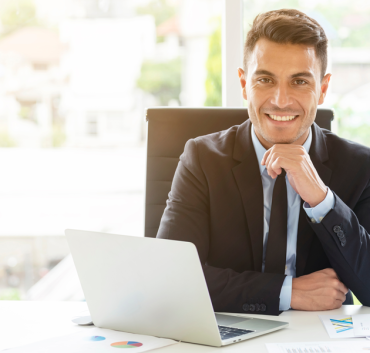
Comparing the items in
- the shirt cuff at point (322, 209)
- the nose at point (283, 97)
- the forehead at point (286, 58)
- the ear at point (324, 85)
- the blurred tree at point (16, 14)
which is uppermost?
the blurred tree at point (16, 14)

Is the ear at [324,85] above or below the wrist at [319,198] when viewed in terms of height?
above

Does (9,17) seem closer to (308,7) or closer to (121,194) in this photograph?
(121,194)

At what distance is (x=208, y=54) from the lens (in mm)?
2301

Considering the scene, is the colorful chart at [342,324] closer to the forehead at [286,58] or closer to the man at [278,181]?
the man at [278,181]

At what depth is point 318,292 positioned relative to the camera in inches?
42.6

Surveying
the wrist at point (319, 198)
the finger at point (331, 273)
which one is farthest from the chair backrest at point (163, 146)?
the finger at point (331, 273)

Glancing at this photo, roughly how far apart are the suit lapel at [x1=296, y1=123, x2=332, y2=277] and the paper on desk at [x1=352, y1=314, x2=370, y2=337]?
333 mm

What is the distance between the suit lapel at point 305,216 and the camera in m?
1.32

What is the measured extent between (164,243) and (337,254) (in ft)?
1.93

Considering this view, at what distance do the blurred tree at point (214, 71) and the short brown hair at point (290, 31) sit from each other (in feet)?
2.61

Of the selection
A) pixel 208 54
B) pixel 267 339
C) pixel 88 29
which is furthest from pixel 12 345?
pixel 88 29

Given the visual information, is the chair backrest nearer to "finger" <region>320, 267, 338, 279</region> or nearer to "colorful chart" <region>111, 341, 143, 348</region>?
"finger" <region>320, 267, 338, 279</region>

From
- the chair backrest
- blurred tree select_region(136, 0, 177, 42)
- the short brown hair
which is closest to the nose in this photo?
the short brown hair

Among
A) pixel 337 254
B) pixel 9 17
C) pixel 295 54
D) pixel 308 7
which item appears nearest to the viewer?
pixel 337 254
